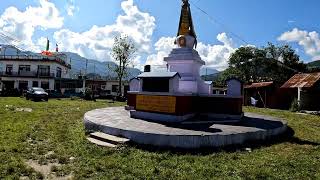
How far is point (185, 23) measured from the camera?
2028 centimetres

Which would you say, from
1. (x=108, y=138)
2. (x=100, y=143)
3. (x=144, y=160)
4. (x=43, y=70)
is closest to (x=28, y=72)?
(x=43, y=70)

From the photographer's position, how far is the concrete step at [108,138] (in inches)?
445

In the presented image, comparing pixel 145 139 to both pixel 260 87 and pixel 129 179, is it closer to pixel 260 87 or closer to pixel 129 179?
pixel 129 179

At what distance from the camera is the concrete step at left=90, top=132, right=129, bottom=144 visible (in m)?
11.3

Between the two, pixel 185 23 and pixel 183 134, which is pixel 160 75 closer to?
pixel 183 134

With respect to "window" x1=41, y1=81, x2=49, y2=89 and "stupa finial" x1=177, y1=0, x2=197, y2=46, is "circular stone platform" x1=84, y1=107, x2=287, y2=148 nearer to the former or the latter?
"stupa finial" x1=177, y1=0, x2=197, y2=46

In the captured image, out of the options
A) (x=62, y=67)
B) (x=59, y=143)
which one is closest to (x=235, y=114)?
(x=59, y=143)

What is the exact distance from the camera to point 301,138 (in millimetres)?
14000

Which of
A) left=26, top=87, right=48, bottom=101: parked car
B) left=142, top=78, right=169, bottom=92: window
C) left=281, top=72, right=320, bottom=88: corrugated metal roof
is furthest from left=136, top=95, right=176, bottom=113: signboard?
left=26, top=87, right=48, bottom=101: parked car

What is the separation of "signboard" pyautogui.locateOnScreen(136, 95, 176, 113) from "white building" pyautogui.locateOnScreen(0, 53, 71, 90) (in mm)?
48391

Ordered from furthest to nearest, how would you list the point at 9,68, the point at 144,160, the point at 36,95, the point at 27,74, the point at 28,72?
the point at 9,68
the point at 28,72
the point at 27,74
the point at 36,95
the point at 144,160

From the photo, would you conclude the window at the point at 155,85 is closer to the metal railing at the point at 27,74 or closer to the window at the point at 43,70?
the metal railing at the point at 27,74

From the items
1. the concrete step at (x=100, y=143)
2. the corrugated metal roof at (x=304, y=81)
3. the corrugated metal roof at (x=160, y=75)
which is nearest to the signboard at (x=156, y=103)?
the corrugated metal roof at (x=160, y=75)

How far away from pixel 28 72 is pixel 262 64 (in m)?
44.8
